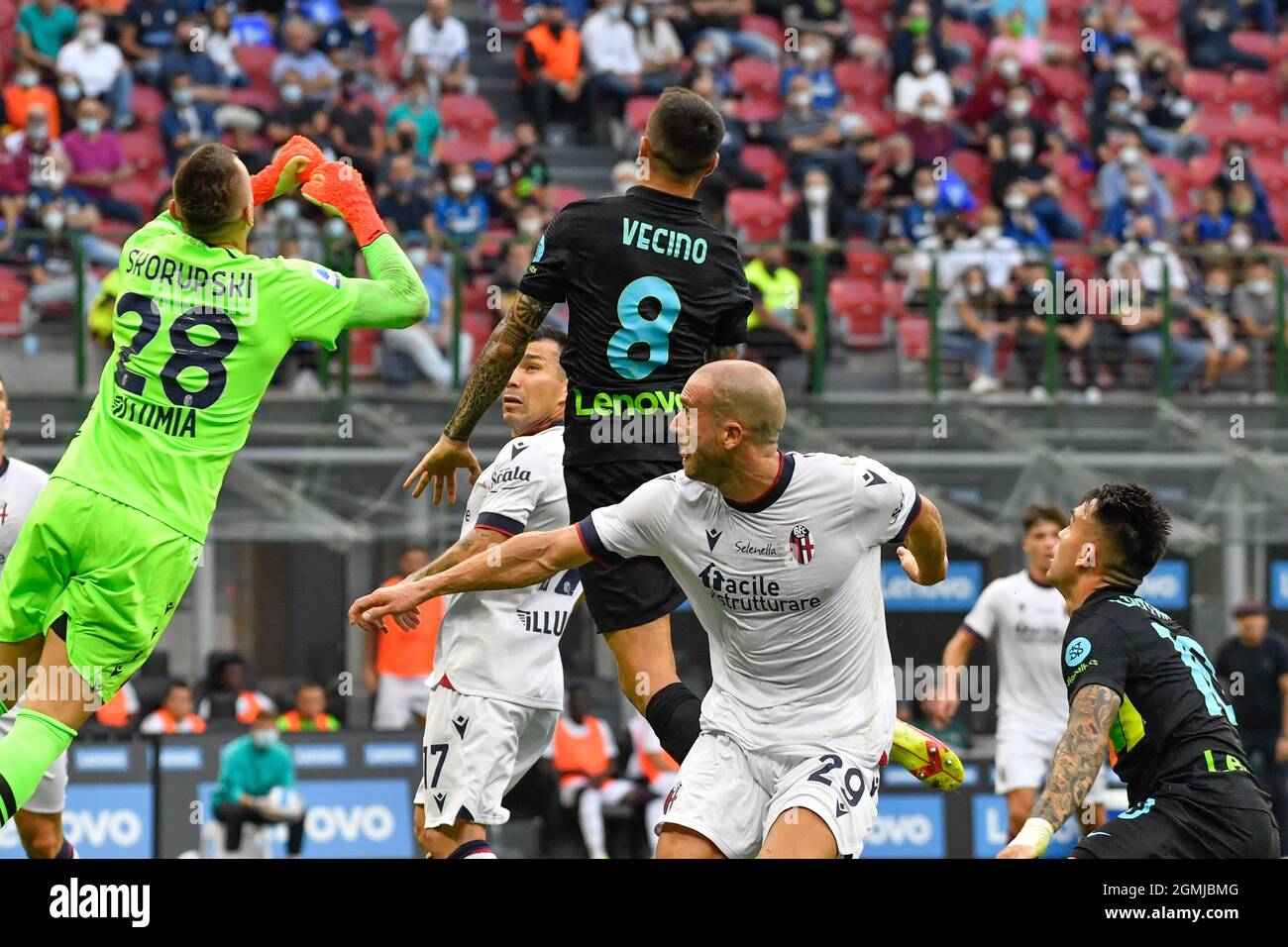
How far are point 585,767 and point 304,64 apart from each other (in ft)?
24.9

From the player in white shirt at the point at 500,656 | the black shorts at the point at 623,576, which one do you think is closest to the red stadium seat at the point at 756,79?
the player in white shirt at the point at 500,656

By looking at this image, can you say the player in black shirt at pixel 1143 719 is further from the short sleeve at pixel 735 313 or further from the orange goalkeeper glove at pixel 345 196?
the orange goalkeeper glove at pixel 345 196

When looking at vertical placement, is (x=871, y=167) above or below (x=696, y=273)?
above

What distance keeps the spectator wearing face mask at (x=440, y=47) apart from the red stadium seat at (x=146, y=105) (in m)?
2.55

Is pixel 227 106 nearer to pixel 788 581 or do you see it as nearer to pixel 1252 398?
pixel 1252 398

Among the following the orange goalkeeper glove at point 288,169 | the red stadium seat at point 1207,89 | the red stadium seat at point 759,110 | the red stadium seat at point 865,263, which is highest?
the red stadium seat at point 1207,89

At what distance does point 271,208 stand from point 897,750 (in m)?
11.0

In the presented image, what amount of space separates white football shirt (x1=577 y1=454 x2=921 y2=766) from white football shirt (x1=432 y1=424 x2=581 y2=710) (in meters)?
1.57

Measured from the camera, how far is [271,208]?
16.8m

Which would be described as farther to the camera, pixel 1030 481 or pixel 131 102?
pixel 131 102

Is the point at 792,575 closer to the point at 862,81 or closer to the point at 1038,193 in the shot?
the point at 1038,193

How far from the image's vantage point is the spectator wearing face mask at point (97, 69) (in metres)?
17.6
